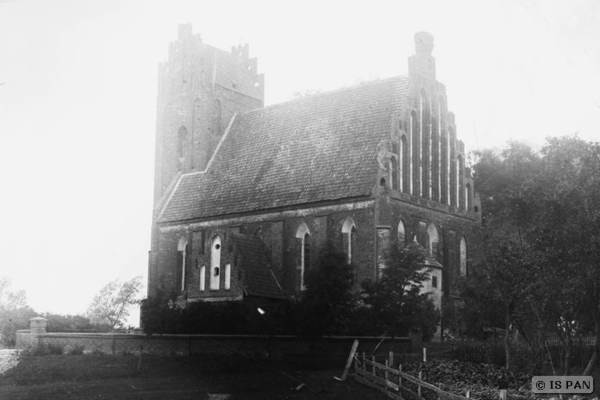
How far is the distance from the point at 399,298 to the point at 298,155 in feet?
49.9

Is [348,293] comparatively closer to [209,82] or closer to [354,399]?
[354,399]

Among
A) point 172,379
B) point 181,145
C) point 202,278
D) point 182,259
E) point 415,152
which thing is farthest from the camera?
point 181,145

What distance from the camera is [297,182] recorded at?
49.8 meters

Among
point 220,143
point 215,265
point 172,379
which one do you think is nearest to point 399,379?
point 172,379

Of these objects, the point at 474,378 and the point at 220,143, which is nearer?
the point at 474,378

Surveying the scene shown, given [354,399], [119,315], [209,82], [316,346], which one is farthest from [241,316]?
[119,315]

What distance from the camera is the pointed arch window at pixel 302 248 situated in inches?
1917

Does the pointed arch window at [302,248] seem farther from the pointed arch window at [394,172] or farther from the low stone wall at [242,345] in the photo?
the low stone wall at [242,345]

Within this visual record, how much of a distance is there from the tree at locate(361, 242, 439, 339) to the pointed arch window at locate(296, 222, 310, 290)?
9.03 meters

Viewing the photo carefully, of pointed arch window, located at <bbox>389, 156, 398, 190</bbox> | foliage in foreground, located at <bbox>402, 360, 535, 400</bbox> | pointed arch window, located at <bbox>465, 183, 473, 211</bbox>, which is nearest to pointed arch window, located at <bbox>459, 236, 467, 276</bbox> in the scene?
pointed arch window, located at <bbox>465, 183, 473, 211</bbox>

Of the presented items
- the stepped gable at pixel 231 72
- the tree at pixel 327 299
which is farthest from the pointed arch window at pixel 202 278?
the stepped gable at pixel 231 72

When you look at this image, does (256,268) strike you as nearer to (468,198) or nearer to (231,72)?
(468,198)

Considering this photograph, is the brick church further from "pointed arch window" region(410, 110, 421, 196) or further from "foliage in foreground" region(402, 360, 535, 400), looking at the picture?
"foliage in foreground" region(402, 360, 535, 400)

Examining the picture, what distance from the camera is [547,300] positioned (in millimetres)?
27969
